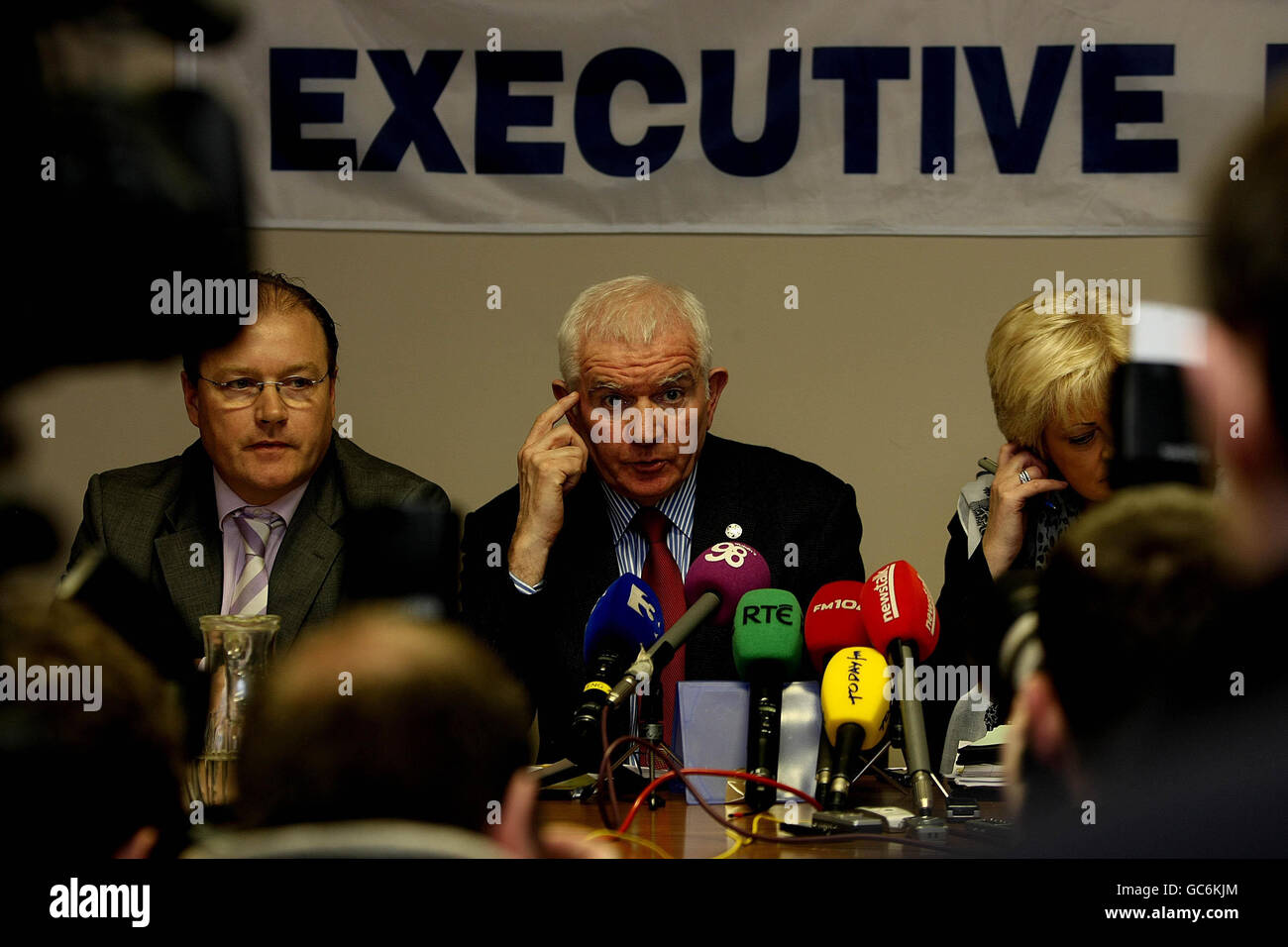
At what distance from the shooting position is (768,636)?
142 cm

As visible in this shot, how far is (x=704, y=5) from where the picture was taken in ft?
8.70

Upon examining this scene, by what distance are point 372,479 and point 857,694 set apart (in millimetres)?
909

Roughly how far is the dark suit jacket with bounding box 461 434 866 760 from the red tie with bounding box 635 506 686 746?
4 centimetres

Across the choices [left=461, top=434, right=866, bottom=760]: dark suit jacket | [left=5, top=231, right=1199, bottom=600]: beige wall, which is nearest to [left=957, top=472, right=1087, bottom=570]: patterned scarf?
[left=461, top=434, right=866, bottom=760]: dark suit jacket

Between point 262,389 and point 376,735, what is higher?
point 262,389

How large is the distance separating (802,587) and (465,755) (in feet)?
4.19

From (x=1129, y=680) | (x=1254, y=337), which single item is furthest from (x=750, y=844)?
(x=1254, y=337)

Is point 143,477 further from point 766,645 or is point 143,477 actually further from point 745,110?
point 745,110

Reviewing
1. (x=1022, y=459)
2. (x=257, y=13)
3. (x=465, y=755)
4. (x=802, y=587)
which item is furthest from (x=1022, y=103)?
(x=465, y=755)

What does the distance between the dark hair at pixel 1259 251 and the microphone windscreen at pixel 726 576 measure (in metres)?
0.98

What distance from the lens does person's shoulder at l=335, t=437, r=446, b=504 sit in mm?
1871

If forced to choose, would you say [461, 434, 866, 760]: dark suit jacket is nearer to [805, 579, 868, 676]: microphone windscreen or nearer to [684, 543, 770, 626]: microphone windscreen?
[684, 543, 770, 626]: microphone windscreen

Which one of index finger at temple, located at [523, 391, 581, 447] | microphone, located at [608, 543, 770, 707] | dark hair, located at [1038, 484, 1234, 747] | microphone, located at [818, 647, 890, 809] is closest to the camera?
dark hair, located at [1038, 484, 1234, 747]
